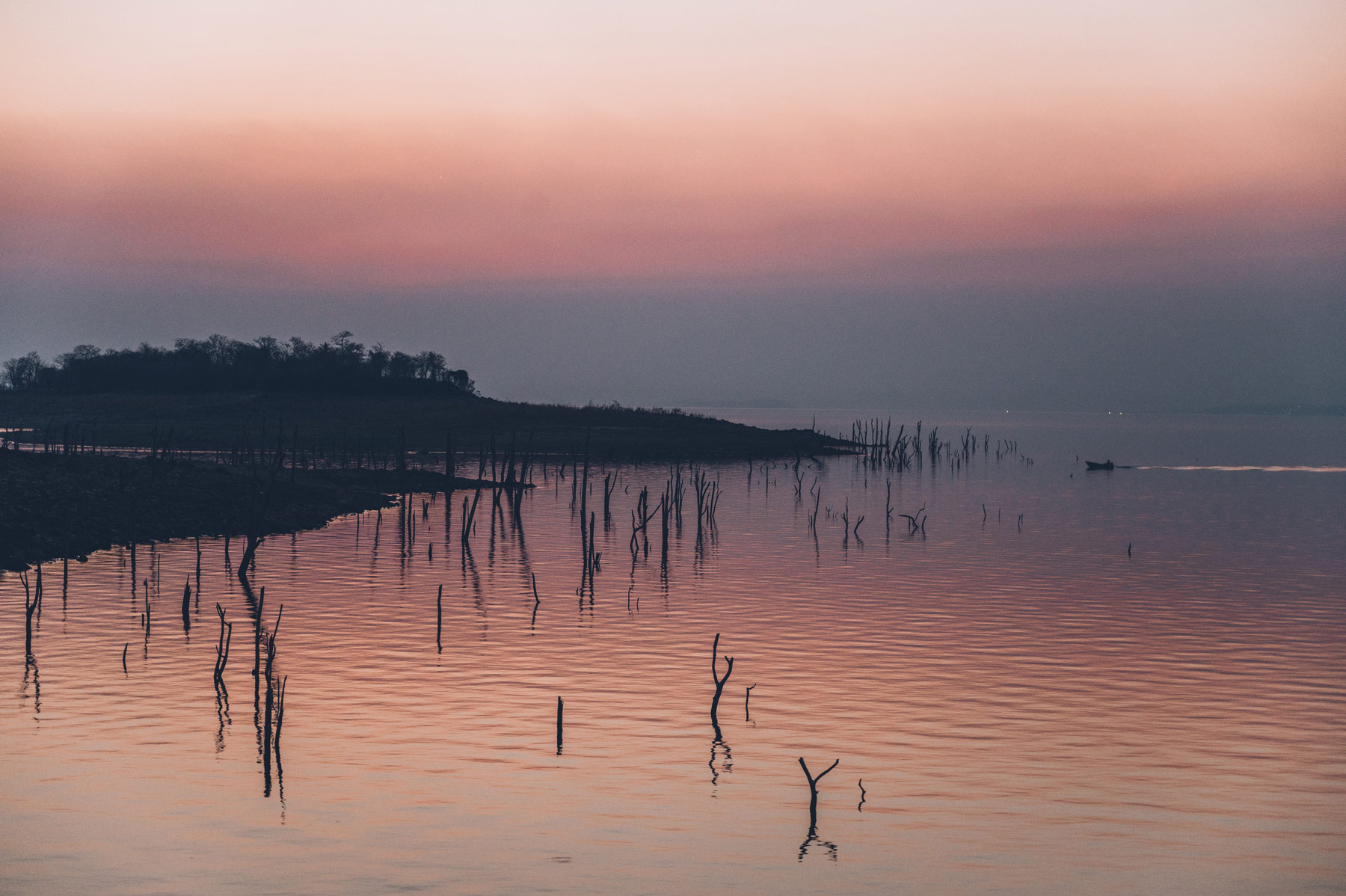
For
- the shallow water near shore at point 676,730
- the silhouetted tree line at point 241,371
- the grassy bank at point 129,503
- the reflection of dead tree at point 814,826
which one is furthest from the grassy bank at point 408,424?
the reflection of dead tree at point 814,826

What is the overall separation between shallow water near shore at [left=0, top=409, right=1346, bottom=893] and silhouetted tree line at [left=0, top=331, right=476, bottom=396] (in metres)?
85.6

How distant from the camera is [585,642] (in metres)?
25.5

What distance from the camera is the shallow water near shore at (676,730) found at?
512 inches

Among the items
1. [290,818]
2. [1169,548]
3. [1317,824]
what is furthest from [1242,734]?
[1169,548]

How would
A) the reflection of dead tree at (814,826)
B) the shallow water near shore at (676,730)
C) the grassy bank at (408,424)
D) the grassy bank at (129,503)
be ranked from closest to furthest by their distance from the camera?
the shallow water near shore at (676,730) < the reflection of dead tree at (814,826) < the grassy bank at (129,503) < the grassy bank at (408,424)

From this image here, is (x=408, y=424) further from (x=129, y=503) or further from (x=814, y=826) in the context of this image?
(x=814, y=826)

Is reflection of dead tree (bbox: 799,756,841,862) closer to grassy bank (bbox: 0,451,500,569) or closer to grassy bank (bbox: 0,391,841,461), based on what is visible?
grassy bank (bbox: 0,451,500,569)

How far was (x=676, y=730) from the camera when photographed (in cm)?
1827

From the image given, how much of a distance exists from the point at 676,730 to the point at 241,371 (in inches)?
4510

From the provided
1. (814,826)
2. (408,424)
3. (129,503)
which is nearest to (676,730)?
(814,826)

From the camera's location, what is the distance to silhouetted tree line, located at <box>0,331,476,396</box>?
12175 centimetres

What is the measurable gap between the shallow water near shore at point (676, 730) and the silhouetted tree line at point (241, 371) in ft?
281

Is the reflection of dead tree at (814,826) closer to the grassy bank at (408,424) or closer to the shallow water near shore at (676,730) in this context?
the shallow water near shore at (676,730)

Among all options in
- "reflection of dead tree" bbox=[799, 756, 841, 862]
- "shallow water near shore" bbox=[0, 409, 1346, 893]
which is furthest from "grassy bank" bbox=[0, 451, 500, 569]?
"reflection of dead tree" bbox=[799, 756, 841, 862]
